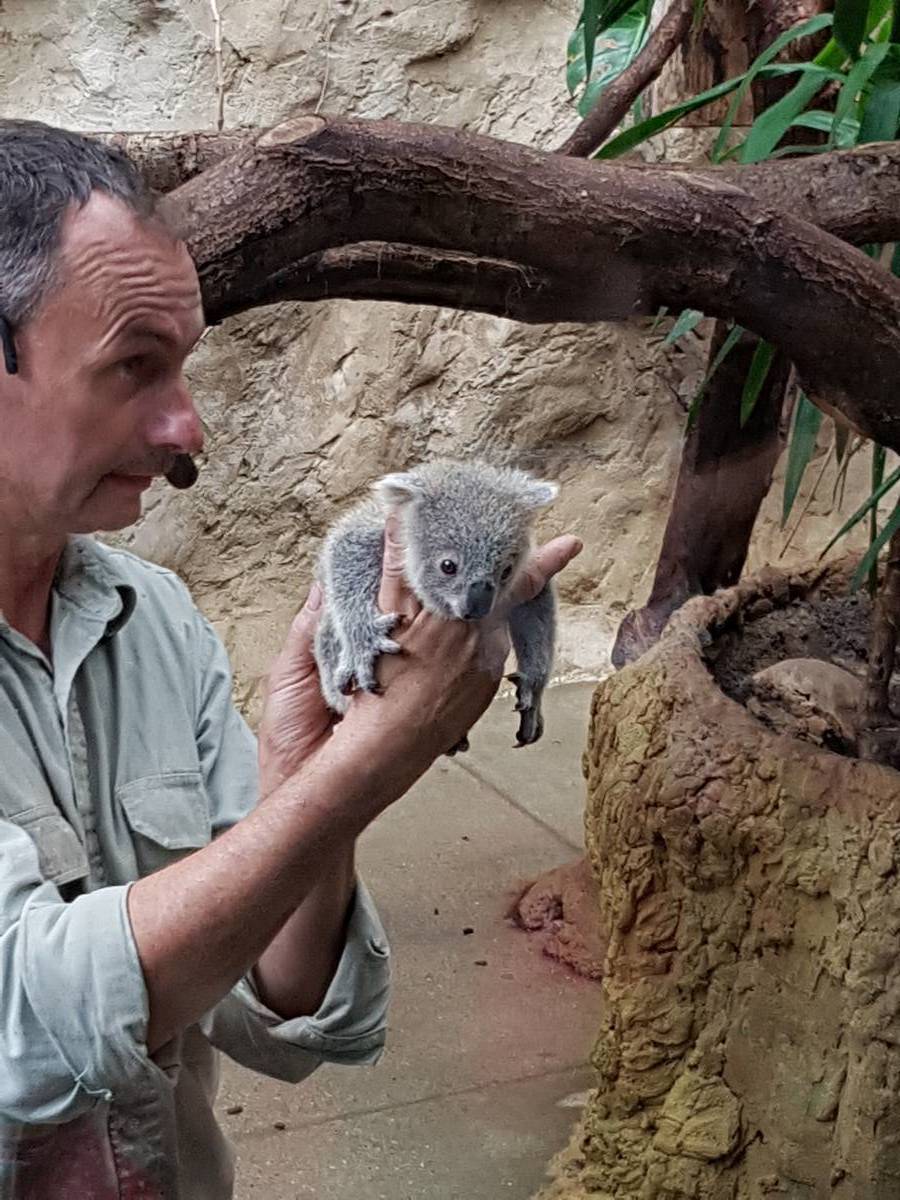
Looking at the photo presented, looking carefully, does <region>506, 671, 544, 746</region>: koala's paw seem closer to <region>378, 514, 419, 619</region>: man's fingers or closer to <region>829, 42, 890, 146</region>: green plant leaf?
<region>378, 514, 419, 619</region>: man's fingers

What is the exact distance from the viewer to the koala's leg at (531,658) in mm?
1410

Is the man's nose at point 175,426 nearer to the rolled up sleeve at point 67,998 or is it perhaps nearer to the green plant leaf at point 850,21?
the rolled up sleeve at point 67,998

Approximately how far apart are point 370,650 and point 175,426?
216 millimetres

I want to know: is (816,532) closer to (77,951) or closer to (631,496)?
(631,496)

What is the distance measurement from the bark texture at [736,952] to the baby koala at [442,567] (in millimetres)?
377

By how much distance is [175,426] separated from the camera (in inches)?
39.0

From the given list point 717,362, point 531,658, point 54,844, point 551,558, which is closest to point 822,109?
point 717,362

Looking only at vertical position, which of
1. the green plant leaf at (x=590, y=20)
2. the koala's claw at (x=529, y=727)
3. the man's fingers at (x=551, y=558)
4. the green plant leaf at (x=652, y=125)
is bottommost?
the koala's claw at (x=529, y=727)

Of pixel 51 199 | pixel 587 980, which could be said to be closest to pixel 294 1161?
pixel 587 980

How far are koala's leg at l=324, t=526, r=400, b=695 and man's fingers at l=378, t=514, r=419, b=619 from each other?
0.01 metres

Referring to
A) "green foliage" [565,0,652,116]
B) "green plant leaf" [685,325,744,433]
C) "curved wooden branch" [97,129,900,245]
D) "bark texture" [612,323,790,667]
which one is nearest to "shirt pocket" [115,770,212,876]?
"curved wooden branch" [97,129,900,245]

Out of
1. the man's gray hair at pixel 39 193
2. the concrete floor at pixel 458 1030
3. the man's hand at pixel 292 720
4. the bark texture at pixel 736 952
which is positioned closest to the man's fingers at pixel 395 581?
the man's hand at pixel 292 720

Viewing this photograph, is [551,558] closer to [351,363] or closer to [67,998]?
[67,998]

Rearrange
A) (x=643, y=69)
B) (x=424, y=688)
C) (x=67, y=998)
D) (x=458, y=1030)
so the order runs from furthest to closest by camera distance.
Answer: (x=458, y=1030)
(x=643, y=69)
(x=424, y=688)
(x=67, y=998)
